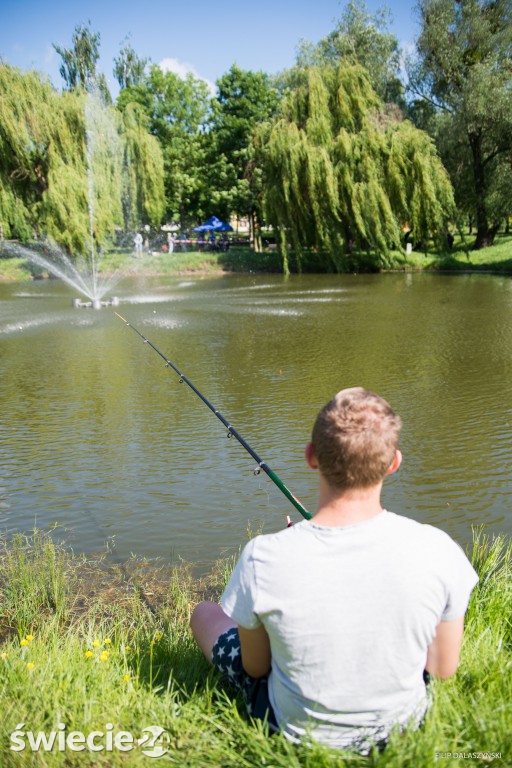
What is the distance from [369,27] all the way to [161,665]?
33.3 metres

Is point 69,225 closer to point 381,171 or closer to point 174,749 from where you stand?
point 381,171

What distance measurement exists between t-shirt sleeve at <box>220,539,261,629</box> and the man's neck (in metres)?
0.20

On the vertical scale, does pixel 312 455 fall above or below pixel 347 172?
below

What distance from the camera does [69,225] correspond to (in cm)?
2488

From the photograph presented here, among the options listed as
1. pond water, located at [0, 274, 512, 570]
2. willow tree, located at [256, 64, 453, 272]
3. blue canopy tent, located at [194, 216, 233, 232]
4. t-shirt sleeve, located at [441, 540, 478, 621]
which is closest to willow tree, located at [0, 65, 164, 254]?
willow tree, located at [256, 64, 453, 272]

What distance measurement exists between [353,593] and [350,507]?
21 cm

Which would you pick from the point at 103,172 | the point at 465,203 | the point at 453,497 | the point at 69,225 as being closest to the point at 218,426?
the point at 453,497

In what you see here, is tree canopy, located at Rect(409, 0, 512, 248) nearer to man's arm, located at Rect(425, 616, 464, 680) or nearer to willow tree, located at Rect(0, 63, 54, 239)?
willow tree, located at Rect(0, 63, 54, 239)

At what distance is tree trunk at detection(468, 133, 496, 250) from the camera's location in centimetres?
2794

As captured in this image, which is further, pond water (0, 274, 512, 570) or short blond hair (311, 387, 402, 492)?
pond water (0, 274, 512, 570)

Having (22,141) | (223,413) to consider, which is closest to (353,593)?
(223,413)

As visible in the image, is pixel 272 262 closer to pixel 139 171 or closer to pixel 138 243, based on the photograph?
pixel 139 171

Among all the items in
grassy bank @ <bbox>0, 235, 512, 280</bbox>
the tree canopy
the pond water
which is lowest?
the pond water

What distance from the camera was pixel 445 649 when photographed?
1.74m
